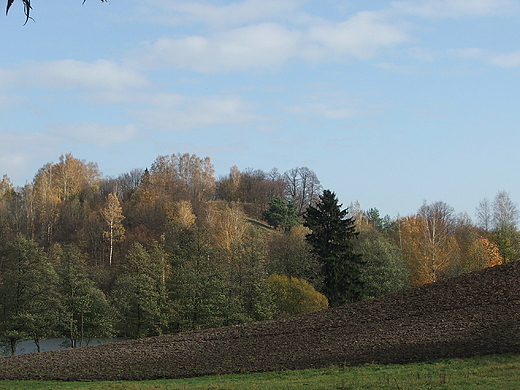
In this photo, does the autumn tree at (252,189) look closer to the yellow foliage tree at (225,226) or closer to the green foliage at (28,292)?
the yellow foliage tree at (225,226)

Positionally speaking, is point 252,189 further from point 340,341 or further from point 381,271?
point 340,341

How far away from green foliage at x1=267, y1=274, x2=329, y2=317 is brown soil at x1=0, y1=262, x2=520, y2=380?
9.74 metres

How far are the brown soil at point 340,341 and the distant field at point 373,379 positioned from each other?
1.28 metres

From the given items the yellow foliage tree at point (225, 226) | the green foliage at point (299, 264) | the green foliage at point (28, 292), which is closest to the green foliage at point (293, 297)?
the green foliage at point (299, 264)

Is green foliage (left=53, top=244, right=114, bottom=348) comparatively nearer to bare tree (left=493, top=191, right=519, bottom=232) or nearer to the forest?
the forest

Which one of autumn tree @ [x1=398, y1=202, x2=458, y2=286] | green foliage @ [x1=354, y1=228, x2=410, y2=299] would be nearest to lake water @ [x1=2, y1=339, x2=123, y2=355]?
green foliage @ [x1=354, y1=228, x2=410, y2=299]

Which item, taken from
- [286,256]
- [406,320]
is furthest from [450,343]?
[286,256]

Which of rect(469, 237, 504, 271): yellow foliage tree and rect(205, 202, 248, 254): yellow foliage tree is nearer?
rect(469, 237, 504, 271): yellow foliage tree

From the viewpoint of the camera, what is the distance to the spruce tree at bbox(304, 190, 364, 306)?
49500 millimetres

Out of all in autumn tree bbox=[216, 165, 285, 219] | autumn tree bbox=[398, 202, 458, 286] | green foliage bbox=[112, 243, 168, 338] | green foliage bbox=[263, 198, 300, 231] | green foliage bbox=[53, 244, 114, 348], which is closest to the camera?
green foliage bbox=[53, 244, 114, 348]

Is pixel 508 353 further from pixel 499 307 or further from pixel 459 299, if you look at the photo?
pixel 459 299

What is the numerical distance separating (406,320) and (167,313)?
72.4 feet

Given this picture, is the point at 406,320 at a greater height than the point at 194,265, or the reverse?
the point at 194,265

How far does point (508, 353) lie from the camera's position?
18922 millimetres
